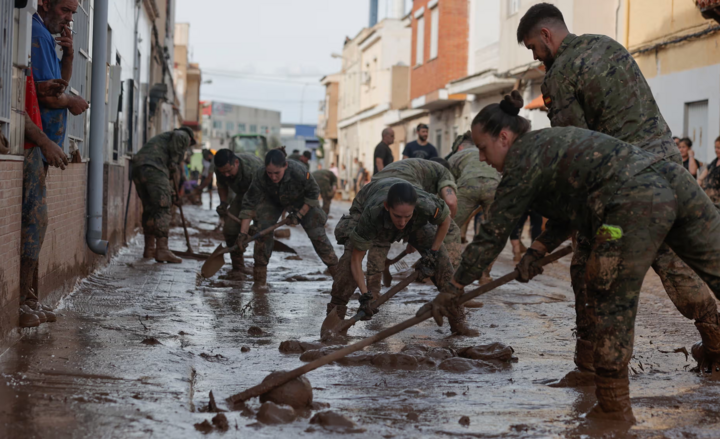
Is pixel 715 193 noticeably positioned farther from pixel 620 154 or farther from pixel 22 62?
pixel 22 62

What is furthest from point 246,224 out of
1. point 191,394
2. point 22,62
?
point 191,394

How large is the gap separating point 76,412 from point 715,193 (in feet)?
27.3

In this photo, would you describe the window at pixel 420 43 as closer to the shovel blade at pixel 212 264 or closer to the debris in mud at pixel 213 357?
the shovel blade at pixel 212 264

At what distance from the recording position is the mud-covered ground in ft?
11.6

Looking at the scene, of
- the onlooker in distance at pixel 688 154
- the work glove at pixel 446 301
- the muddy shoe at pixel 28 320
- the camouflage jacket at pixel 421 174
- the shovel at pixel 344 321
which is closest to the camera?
the work glove at pixel 446 301

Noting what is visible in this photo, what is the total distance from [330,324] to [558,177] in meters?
2.45

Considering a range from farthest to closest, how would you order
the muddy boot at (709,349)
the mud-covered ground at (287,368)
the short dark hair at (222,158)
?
1. the short dark hair at (222,158)
2. the muddy boot at (709,349)
3. the mud-covered ground at (287,368)

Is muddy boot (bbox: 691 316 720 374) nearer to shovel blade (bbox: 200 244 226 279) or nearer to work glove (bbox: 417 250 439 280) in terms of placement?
work glove (bbox: 417 250 439 280)

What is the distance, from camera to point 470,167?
8773mm

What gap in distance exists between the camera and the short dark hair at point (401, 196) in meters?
5.32

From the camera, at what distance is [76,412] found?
139 inches

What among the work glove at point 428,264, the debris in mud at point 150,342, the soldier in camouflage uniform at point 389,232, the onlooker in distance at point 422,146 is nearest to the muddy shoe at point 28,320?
the debris in mud at point 150,342

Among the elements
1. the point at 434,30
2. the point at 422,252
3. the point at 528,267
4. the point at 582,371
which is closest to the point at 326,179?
the point at 434,30

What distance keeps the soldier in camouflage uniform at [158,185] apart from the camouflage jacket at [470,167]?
344cm
